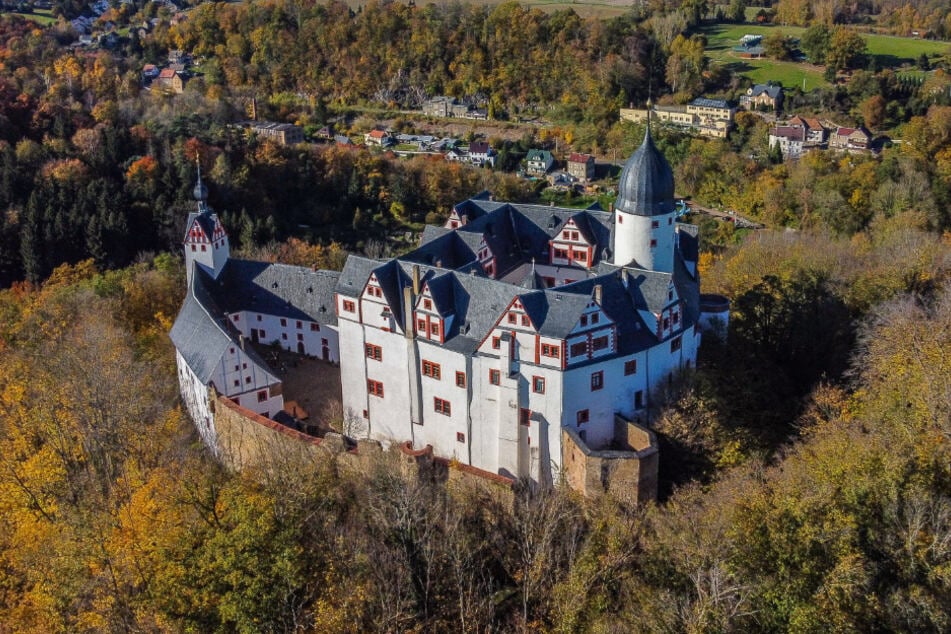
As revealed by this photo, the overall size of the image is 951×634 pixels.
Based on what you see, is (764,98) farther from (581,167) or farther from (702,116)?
(581,167)

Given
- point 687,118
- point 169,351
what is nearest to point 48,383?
point 169,351

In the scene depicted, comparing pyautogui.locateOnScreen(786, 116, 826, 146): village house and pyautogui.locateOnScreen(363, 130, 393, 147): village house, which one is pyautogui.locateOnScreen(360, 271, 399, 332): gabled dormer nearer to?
pyautogui.locateOnScreen(786, 116, 826, 146): village house

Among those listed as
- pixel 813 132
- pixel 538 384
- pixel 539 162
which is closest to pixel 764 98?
pixel 813 132

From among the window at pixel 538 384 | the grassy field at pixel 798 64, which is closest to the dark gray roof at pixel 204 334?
the window at pixel 538 384

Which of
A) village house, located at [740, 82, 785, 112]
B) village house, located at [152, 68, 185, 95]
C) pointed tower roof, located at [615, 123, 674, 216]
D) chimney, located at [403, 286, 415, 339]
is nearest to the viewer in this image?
chimney, located at [403, 286, 415, 339]

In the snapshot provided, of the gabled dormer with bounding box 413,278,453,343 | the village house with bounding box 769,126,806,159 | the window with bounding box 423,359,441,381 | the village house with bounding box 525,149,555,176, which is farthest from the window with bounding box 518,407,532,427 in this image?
the village house with bounding box 525,149,555,176

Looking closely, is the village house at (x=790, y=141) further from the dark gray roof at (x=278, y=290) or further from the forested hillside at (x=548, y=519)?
the dark gray roof at (x=278, y=290)
